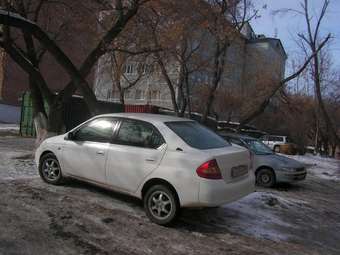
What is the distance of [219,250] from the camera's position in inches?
214

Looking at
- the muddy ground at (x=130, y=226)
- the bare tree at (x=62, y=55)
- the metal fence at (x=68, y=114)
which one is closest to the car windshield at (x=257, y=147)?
the muddy ground at (x=130, y=226)

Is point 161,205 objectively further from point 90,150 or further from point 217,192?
point 90,150

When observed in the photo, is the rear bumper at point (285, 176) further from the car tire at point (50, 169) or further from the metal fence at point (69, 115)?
the metal fence at point (69, 115)

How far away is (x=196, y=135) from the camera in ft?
22.1

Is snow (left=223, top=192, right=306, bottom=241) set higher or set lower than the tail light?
lower

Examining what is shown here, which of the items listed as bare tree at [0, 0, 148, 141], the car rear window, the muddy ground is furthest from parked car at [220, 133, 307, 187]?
the car rear window

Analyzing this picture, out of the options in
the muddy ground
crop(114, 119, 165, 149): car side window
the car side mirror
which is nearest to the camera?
the muddy ground

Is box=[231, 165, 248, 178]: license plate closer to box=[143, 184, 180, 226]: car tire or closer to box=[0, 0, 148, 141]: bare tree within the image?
box=[143, 184, 180, 226]: car tire

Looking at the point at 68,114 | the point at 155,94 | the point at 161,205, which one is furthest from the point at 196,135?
the point at 155,94

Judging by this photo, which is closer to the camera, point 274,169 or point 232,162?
point 232,162

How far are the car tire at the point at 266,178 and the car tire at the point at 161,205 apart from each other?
628 centimetres

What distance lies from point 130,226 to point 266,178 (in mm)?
6751

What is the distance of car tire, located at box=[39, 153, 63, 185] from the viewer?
25.7ft

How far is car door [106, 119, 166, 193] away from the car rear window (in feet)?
1.11
